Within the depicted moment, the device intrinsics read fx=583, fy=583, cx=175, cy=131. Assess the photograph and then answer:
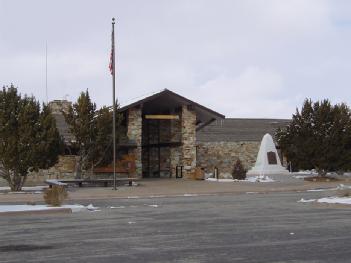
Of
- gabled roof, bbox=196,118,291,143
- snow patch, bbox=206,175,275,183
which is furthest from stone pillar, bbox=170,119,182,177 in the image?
gabled roof, bbox=196,118,291,143

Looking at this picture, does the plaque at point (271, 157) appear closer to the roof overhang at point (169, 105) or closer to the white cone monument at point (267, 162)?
the white cone monument at point (267, 162)

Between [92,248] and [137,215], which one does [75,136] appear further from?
[92,248]

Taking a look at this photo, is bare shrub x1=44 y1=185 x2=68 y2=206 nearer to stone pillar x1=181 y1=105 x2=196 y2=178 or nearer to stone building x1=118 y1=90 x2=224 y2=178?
stone building x1=118 y1=90 x2=224 y2=178

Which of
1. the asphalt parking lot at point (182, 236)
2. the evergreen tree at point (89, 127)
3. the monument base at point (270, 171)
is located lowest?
the asphalt parking lot at point (182, 236)

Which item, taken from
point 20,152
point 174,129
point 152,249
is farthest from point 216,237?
point 174,129

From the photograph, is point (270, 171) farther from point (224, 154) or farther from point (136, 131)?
point (136, 131)

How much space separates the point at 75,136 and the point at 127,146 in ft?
17.5

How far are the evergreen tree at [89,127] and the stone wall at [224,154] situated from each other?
12.4m

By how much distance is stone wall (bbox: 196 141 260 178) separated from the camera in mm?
42688

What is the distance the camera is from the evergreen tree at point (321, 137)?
34938 mm

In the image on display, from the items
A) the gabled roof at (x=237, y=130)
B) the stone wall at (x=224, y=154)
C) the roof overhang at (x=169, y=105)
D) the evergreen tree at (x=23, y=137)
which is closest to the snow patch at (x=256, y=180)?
the roof overhang at (x=169, y=105)

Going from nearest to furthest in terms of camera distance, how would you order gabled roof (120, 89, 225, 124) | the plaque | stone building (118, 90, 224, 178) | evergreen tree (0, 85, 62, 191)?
evergreen tree (0, 85, 62, 191), gabled roof (120, 89, 225, 124), stone building (118, 90, 224, 178), the plaque

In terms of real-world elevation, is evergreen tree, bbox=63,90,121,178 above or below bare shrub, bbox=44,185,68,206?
above

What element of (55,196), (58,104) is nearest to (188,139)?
(58,104)
